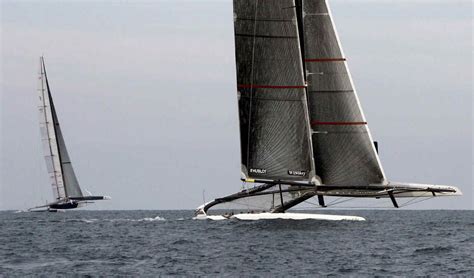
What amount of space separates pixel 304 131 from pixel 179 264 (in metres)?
17.4

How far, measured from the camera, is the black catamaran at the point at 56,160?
10053 centimetres

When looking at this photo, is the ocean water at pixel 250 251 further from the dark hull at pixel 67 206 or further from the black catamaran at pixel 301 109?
the dark hull at pixel 67 206

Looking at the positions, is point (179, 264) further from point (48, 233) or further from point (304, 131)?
point (48, 233)

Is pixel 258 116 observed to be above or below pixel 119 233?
above

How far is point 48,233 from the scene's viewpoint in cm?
6181

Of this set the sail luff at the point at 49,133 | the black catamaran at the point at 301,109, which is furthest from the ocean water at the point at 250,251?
the sail luff at the point at 49,133

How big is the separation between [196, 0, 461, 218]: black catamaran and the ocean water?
8.99ft

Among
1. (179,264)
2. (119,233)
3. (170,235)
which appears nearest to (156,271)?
(179,264)

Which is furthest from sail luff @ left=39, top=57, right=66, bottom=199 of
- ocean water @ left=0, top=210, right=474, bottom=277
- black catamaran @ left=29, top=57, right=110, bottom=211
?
ocean water @ left=0, top=210, right=474, bottom=277

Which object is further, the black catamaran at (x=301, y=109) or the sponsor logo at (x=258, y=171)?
the sponsor logo at (x=258, y=171)

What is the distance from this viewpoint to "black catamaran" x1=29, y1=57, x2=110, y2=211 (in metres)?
101

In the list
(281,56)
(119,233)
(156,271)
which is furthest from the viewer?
(119,233)

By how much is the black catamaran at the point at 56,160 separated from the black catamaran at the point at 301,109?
47579 millimetres

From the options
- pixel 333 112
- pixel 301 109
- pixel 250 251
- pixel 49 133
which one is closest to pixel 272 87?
pixel 301 109
